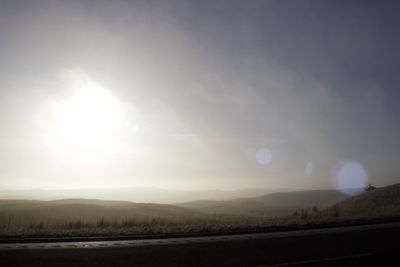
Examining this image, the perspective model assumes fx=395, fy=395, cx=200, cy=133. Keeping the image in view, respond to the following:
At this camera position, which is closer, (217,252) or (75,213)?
(217,252)

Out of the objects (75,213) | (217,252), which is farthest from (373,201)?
(217,252)

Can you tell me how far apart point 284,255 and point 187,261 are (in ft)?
10.3

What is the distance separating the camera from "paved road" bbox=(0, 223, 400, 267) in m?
10.9

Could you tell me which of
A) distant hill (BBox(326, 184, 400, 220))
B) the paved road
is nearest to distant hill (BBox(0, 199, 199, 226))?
the paved road

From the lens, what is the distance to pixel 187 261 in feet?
36.7

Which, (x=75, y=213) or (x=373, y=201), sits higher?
(x=373, y=201)

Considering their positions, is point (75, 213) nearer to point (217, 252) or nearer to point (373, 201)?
point (373, 201)

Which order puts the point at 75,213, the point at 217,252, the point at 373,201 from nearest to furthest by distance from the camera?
the point at 217,252
the point at 373,201
the point at 75,213

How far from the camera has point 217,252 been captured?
12812 millimetres

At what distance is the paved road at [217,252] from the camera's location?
10.9m

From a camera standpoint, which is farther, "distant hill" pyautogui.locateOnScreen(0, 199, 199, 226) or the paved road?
"distant hill" pyautogui.locateOnScreen(0, 199, 199, 226)

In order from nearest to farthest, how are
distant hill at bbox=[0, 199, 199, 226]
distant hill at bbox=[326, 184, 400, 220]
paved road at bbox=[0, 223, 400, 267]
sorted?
1. paved road at bbox=[0, 223, 400, 267]
2. distant hill at bbox=[0, 199, 199, 226]
3. distant hill at bbox=[326, 184, 400, 220]

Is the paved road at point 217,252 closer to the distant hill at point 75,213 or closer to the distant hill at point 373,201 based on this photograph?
the distant hill at point 75,213

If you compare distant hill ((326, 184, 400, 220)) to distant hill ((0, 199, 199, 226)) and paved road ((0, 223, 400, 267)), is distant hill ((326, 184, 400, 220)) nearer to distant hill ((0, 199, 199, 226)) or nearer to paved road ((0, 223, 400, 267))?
distant hill ((0, 199, 199, 226))
